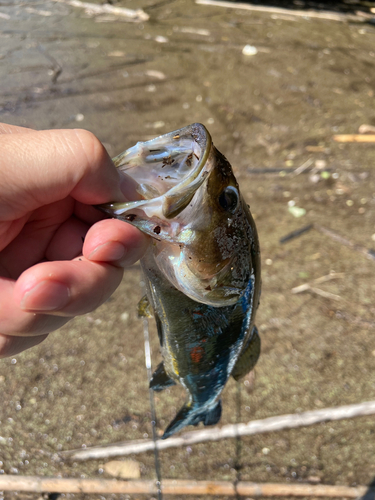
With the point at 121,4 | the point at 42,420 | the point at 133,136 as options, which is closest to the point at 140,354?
the point at 42,420

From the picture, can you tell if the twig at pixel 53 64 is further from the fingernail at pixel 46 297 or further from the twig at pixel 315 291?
the fingernail at pixel 46 297

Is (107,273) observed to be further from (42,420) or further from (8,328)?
(42,420)

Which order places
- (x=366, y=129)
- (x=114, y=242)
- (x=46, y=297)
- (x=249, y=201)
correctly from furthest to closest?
(x=366, y=129)
(x=249, y=201)
(x=114, y=242)
(x=46, y=297)

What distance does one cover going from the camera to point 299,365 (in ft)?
11.1

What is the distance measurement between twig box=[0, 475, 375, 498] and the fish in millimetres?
1263

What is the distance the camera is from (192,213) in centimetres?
136

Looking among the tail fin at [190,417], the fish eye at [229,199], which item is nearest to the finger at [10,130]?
the fish eye at [229,199]

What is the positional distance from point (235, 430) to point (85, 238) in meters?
2.32

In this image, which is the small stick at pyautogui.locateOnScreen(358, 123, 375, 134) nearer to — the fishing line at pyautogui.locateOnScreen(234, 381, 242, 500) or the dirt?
the dirt

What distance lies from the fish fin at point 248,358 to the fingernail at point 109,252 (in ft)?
3.19

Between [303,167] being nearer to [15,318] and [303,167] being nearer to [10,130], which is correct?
[10,130]

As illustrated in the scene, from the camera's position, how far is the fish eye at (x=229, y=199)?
1.41 metres

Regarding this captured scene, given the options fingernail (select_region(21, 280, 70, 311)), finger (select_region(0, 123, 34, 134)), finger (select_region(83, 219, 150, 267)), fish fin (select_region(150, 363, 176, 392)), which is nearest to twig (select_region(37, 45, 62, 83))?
finger (select_region(0, 123, 34, 134))

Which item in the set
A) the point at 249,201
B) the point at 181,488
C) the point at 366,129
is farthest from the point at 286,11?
the point at 181,488
